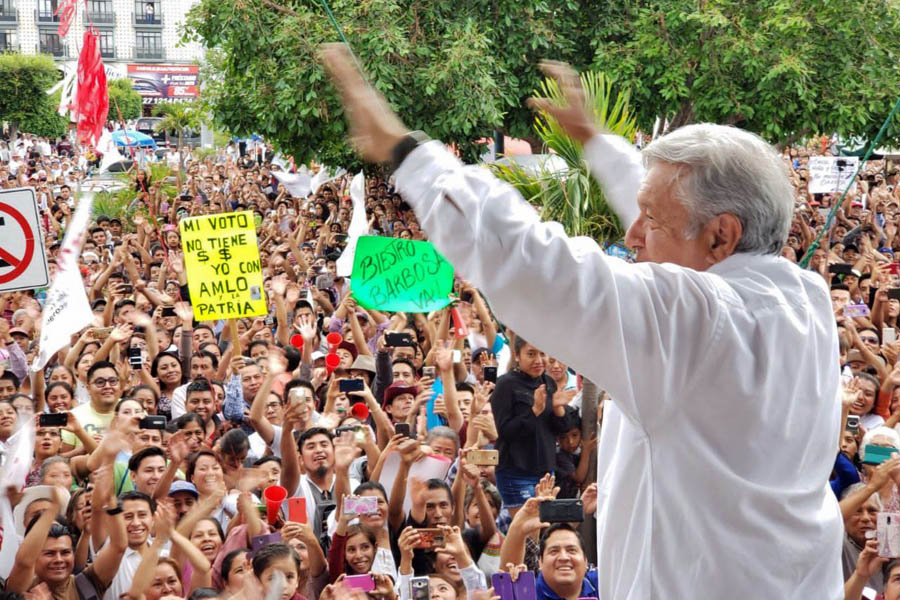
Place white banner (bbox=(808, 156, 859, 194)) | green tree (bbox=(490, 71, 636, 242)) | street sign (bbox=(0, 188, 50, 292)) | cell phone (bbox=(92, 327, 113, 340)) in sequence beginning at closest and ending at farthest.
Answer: street sign (bbox=(0, 188, 50, 292)) → green tree (bbox=(490, 71, 636, 242)) → cell phone (bbox=(92, 327, 113, 340)) → white banner (bbox=(808, 156, 859, 194))

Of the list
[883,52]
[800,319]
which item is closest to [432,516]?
[800,319]

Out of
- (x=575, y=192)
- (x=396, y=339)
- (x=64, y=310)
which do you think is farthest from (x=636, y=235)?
(x=64, y=310)

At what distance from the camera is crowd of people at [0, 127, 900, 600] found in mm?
4801

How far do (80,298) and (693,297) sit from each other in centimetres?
662

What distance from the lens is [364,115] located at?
1.84 metres

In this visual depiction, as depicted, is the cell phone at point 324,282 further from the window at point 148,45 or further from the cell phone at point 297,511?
the window at point 148,45

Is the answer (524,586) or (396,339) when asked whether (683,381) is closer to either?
(524,586)

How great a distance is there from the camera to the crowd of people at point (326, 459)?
4.80 meters

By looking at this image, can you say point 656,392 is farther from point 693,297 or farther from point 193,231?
point 193,231

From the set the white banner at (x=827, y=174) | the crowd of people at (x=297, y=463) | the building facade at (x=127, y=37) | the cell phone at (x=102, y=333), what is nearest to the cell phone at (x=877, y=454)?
the crowd of people at (x=297, y=463)

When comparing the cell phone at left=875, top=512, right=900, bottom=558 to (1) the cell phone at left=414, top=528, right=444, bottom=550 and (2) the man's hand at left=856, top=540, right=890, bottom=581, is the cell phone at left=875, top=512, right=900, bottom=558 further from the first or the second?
(1) the cell phone at left=414, top=528, right=444, bottom=550

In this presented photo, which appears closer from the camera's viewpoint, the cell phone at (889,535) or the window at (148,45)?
the cell phone at (889,535)

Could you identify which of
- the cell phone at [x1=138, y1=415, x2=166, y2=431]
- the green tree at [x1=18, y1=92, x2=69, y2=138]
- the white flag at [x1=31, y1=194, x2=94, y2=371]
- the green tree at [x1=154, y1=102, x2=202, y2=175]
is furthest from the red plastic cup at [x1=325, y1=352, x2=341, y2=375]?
the green tree at [x1=18, y1=92, x2=69, y2=138]

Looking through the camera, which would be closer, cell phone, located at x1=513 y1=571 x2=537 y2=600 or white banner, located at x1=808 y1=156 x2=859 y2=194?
cell phone, located at x1=513 y1=571 x2=537 y2=600
